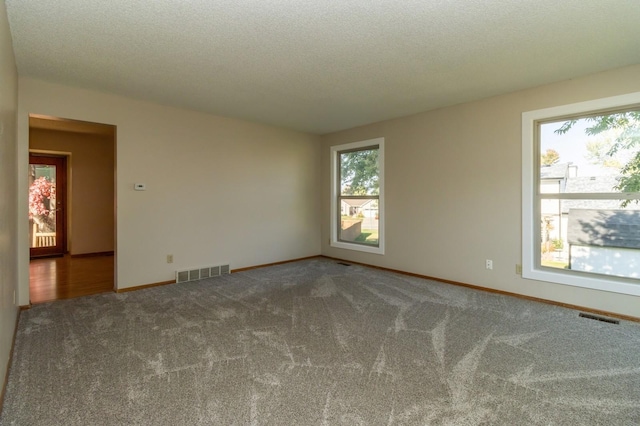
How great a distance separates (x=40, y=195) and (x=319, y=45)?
22.3 ft

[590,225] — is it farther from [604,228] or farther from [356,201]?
[356,201]

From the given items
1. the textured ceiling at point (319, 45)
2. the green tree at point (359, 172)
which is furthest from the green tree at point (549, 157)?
the green tree at point (359, 172)

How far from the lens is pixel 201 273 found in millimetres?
4590

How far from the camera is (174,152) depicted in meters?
4.39

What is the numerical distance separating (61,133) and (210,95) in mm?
4468

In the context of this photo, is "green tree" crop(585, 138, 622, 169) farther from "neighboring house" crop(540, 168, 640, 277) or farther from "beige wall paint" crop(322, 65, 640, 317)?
"beige wall paint" crop(322, 65, 640, 317)

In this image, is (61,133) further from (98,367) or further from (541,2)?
(541,2)

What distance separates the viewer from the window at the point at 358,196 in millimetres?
5273

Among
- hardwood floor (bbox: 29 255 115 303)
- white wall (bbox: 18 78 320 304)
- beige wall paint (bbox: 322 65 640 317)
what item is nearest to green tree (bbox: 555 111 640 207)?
beige wall paint (bbox: 322 65 640 317)

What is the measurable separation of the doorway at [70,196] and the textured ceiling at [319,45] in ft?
11.8

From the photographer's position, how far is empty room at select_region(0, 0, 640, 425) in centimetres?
195

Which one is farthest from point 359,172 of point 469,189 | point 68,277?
point 68,277

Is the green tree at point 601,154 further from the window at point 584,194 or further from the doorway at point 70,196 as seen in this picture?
the doorway at point 70,196

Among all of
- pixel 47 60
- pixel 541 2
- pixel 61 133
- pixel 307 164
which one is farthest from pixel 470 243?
pixel 61 133
